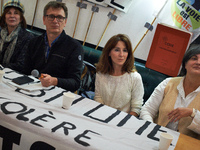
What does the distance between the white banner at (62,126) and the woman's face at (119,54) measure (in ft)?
2.41

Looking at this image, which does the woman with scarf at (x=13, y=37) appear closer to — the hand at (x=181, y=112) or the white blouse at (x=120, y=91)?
the white blouse at (x=120, y=91)

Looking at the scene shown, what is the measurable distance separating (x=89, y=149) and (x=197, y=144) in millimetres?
764

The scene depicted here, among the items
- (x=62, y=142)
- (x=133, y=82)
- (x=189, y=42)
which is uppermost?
(x=189, y=42)

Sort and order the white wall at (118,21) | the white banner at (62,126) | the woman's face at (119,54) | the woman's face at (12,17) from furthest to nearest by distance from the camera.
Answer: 1. the white wall at (118,21)
2. the woman's face at (12,17)
3. the woman's face at (119,54)
4. the white banner at (62,126)

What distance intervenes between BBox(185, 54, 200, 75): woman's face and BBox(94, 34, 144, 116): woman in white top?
0.52 meters

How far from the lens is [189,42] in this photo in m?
3.07

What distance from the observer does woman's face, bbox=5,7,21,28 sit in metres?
3.10

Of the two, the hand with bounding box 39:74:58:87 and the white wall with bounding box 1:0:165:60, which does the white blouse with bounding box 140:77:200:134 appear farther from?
the white wall with bounding box 1:0:165:60

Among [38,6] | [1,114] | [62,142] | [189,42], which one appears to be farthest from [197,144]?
[38,6]

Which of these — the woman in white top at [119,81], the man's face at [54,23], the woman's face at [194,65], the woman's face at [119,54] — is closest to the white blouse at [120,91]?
the woman in white top at [119,81]

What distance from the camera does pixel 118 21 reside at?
11.8ft

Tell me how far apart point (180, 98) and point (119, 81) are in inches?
24.0

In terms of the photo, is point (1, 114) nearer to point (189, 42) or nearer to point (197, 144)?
point (197, 144)

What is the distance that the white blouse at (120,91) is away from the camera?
8.07ft
